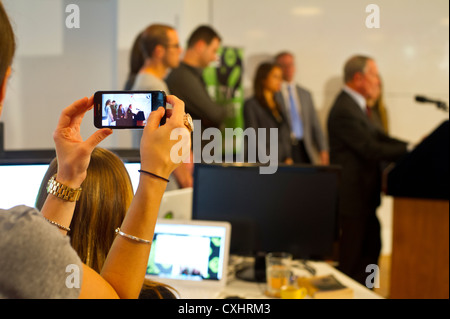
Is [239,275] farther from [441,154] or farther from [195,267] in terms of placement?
[441,154]

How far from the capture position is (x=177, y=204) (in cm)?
168

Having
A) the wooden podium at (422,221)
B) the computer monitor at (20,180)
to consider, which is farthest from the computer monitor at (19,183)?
the wooden podium at (422,221)

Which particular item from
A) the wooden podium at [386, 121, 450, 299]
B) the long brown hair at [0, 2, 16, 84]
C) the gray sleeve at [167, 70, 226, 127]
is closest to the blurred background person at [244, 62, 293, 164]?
the gray sleeve at [167, 70, 226, 127]

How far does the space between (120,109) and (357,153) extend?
2.68 meters

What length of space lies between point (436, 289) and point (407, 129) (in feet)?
8.33

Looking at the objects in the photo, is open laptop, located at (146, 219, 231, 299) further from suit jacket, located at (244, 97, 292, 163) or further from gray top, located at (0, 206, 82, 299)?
suit jacket, located at (244, 97, 292, 163)

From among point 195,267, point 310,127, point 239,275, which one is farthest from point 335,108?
point 195,267

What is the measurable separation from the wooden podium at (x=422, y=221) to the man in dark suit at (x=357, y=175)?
0.82m

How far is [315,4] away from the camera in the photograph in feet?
14.1

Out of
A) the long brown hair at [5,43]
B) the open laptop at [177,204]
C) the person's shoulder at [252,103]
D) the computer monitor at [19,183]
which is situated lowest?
the open laptop at [177,204]

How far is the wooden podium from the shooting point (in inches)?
80.6

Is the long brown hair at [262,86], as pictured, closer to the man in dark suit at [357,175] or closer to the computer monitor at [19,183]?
the man in dark suit at [357,175]

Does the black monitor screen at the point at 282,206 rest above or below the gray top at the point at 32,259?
below

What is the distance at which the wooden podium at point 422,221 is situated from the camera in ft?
6.72
